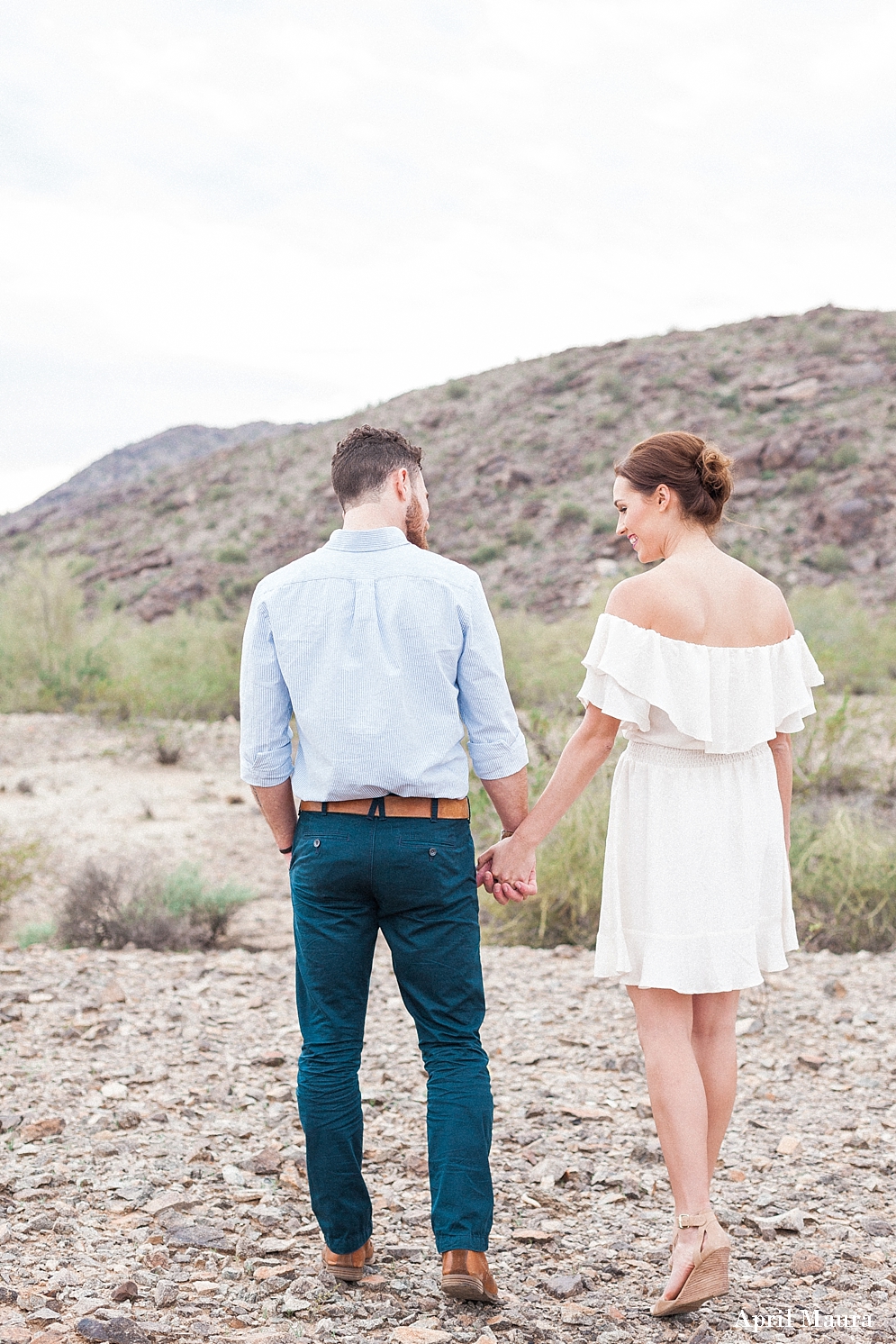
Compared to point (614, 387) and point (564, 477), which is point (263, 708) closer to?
point (564, 477)

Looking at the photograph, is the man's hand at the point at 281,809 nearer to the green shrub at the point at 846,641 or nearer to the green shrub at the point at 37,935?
the green shrub at the point at 37,935

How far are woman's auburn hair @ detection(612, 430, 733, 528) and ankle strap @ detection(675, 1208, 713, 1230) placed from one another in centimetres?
153

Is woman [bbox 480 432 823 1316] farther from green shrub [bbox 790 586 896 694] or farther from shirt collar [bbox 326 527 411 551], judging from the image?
green shrub [bbox 790 586 896 694]

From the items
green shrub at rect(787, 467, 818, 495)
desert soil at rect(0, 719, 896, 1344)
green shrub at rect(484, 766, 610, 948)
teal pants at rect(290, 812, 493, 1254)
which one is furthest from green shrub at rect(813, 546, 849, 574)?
teal pants at rect(290, 812, 493, 1254)

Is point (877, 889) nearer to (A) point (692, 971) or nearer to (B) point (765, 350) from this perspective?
(A) point (692, 971)

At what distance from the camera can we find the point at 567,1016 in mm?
4914

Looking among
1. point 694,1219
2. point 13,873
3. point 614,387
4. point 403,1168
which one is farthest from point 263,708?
point 614,387

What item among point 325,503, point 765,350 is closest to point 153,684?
point 325,503

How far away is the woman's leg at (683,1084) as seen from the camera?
100 inches

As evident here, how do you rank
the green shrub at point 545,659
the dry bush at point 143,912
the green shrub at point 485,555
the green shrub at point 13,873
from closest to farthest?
the dry bush at point 143,912, the green shrub at point 13,873, the green shrub at point 545,659, the green shrub at point 485,555

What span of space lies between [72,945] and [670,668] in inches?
188

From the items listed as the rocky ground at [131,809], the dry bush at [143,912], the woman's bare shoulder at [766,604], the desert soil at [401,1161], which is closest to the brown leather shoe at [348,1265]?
the desert soil at [401,1161]

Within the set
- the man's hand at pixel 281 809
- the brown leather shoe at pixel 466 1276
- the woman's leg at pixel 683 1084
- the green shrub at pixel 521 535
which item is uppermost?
the green shrub at pixel 521 535

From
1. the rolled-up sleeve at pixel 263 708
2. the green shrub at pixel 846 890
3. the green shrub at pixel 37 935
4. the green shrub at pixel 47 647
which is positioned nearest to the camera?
the rolled-up sleeve at pixel 263 708
